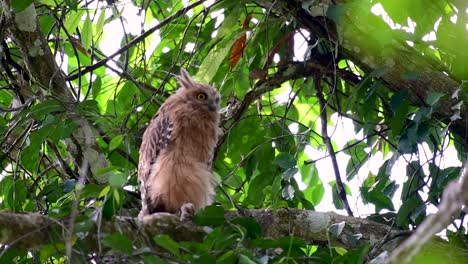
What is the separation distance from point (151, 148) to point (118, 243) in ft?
6.92

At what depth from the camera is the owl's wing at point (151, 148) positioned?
4.92 m

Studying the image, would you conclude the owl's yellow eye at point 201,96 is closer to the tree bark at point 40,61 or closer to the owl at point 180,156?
the owl at point 180,156

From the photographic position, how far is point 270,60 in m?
5.35

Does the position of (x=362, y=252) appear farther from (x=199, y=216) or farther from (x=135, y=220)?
(x=135, y=220)

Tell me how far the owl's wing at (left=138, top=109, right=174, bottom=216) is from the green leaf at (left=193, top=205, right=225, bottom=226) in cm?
150

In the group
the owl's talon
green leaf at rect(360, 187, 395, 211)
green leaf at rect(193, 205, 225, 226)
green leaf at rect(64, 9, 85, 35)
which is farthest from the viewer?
green leaf at rect(64, 9, 85, 35)

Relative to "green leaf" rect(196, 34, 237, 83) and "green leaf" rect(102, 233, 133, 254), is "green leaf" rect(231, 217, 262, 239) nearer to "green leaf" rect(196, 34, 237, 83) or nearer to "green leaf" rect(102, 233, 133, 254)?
"green leaf" rect(102, 233, 133, 254)

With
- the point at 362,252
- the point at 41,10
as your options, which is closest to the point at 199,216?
the point at 362,252

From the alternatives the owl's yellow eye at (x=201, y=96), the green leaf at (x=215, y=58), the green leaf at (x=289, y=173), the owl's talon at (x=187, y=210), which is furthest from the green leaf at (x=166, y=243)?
the owl's yellow eye at (x=201, y=96)

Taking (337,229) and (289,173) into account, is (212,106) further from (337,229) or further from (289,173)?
(337,229)

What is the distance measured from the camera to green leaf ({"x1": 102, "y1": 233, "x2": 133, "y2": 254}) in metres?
2.96

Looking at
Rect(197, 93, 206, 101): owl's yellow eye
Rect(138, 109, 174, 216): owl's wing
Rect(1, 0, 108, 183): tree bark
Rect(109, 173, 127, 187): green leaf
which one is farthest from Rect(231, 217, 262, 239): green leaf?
Rect(197, 93, 206, 101): owl's yellow eye

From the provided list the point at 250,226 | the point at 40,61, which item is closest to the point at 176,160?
the point at 40,61

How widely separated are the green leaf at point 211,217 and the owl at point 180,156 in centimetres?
100
